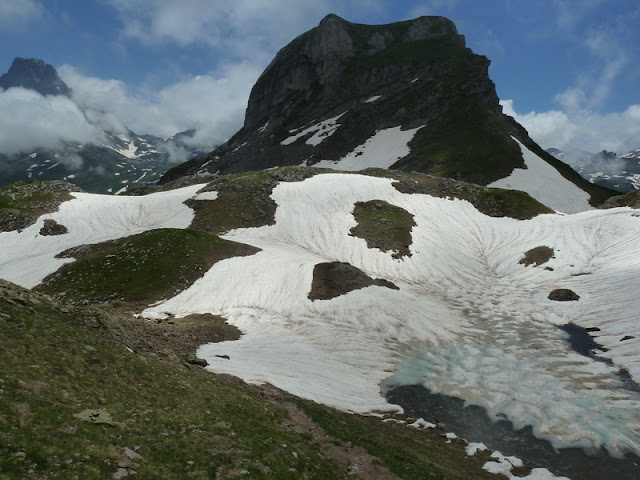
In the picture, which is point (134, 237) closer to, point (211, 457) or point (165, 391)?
point (165, 391)

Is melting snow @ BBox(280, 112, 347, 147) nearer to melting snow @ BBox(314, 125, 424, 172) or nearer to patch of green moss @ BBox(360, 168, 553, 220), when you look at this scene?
melting snow @ BBox(314, 125, 424, 172)

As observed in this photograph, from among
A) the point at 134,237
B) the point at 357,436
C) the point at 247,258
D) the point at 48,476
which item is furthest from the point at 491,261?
the point at 48,476

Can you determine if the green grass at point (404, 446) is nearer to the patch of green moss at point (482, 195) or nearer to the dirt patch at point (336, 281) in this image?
the dirt patch at point (336, 281)

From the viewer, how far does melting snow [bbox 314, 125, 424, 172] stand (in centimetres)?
14862

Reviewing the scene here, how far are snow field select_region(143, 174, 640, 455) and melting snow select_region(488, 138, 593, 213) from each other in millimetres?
39313

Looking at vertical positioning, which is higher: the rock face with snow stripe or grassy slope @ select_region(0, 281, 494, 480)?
the rock face with snow stripe

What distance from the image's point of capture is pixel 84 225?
6538 centimetres

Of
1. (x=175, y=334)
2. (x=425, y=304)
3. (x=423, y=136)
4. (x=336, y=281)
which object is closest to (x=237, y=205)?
(x=336, y=281)

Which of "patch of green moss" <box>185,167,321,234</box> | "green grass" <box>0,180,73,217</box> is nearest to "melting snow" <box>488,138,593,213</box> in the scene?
"patch of green moss" <box>185,167,321,234</box>

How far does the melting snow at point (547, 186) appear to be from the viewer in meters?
107

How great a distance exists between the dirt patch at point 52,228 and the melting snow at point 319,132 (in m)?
124

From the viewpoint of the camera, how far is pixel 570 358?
109 ft

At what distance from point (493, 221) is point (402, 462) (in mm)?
70147

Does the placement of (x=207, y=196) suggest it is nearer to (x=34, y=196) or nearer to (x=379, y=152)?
(x=34, y=196)
